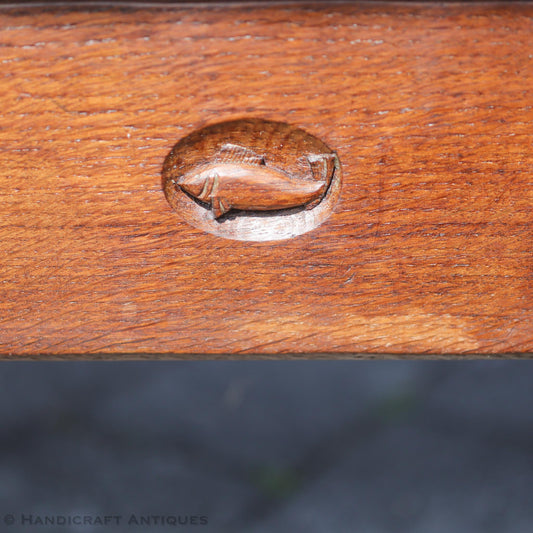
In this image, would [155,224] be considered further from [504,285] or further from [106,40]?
[504,285]

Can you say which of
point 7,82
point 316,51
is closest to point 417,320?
point 316,51

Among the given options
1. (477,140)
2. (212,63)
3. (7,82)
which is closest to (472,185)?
(477,140)

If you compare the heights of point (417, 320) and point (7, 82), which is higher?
point (7, 82)

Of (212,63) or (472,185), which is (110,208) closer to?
(212,63)
